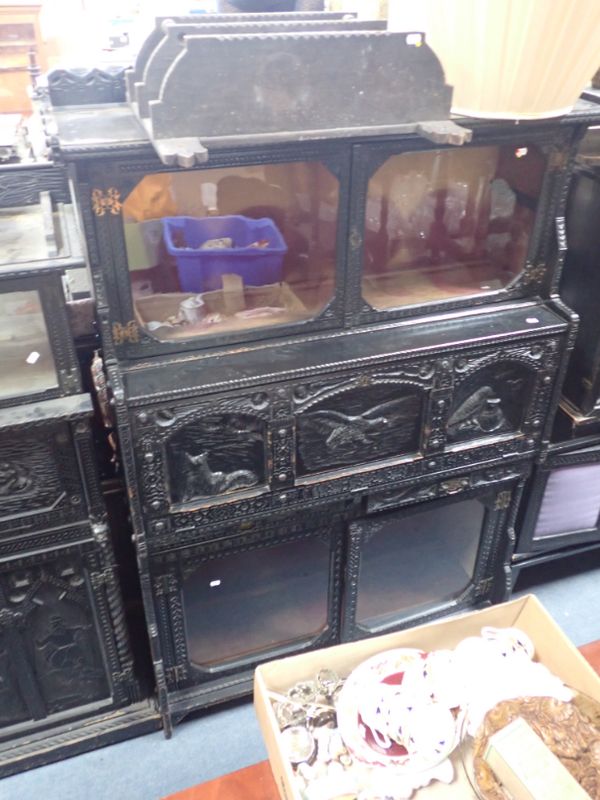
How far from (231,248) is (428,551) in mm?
1066

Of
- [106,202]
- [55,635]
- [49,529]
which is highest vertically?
[106,202]

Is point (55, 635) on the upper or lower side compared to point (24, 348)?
lower

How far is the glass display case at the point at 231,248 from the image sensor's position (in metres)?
1.35

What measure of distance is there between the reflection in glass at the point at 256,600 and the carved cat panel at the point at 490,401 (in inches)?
18.5

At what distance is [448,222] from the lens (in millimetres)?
1622

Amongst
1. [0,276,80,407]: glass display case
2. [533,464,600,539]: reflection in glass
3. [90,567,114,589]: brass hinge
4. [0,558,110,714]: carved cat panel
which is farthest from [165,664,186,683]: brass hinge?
[533,464,600,539]: reflection in glass

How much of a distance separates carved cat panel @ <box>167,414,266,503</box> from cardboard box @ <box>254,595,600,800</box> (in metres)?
0.39

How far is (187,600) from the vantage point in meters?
1.75

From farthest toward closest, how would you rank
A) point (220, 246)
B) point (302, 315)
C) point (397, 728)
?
point (302, 315)
point (220, 246)
point (397, 728)

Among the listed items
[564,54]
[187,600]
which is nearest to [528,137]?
[564,54]

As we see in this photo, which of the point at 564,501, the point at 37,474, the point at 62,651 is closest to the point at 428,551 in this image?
the point at 564,501

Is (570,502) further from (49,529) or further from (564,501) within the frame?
(49,529)

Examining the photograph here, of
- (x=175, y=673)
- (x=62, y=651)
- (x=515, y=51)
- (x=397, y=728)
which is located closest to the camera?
(x=515, y=51)

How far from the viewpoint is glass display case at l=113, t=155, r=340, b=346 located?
135 cm
